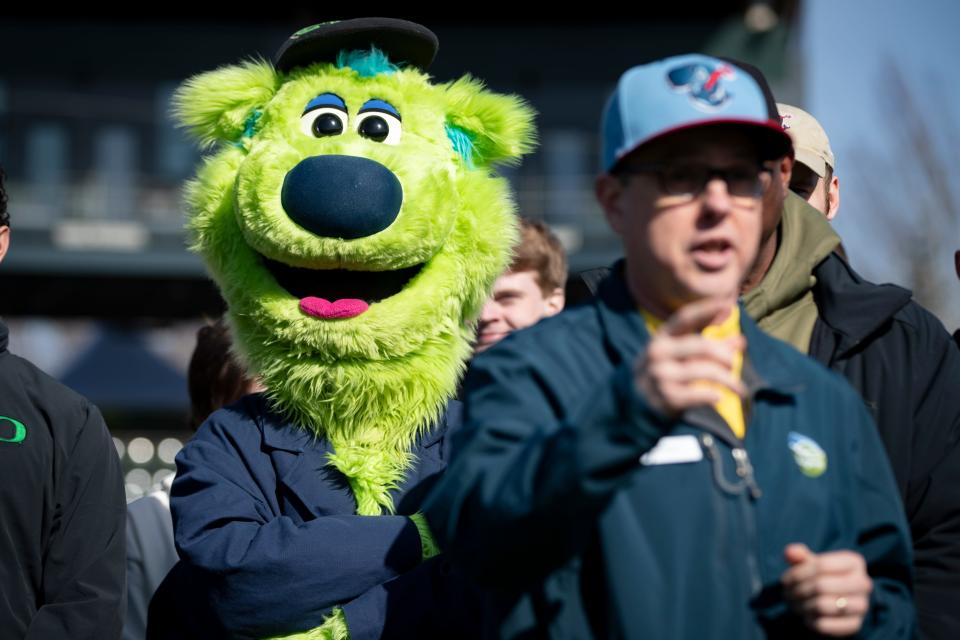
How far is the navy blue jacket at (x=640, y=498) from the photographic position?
1.85 meters

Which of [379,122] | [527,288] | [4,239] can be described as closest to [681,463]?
[379,122]

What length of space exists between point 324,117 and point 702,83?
1.42m

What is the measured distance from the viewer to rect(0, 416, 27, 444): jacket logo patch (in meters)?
3.20

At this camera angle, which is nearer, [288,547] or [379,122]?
[288,547]

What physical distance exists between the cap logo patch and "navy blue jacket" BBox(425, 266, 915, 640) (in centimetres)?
33

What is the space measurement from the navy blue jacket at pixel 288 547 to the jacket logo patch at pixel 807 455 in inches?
40.4

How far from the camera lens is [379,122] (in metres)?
3.26

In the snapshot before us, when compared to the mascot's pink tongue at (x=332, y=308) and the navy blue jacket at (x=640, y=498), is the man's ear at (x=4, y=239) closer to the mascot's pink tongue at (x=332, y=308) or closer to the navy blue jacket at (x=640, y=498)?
the mascot's pink tongue at (x=332, y=308)

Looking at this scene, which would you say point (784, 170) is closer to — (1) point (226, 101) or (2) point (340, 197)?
(2) point (340, 197)

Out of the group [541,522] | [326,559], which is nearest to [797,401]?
[541,522]

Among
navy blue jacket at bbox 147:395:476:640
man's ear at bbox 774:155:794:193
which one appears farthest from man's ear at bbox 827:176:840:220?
navy blue jacket at bbox 147:395:476:640

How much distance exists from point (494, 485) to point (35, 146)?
1963 cm

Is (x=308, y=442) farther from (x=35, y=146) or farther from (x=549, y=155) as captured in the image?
(x=35, y=146)

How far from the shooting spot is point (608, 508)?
1.95 meters
